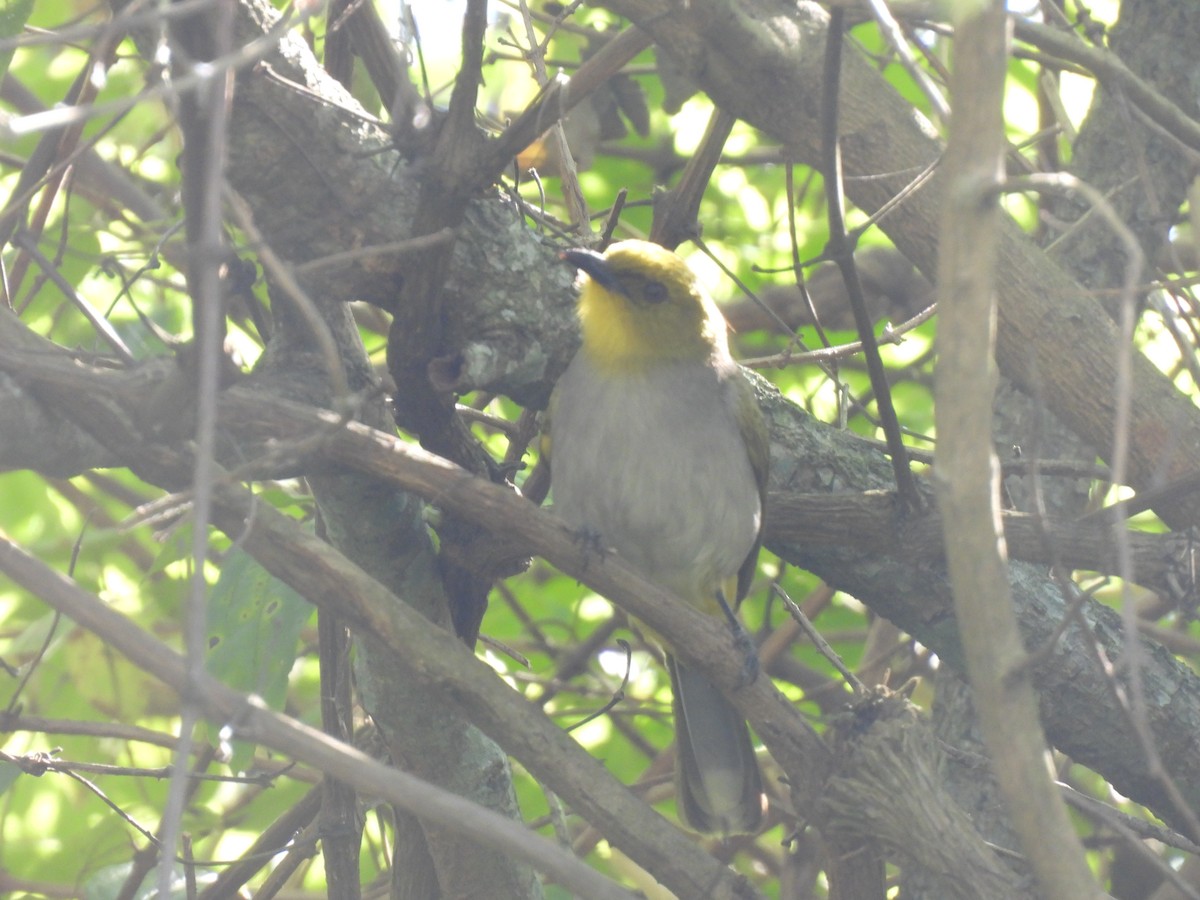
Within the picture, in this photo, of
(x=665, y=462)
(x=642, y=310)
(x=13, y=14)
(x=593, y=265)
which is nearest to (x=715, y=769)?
(x=665, y=462)

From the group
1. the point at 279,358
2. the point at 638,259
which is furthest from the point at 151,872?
the point at 638,259

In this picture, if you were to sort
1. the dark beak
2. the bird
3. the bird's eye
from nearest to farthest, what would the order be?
the dark beak, the bird, the bird's eye

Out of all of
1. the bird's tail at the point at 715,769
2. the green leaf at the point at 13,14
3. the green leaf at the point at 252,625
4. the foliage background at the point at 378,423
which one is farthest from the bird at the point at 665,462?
the green leaf at the point at 13,14

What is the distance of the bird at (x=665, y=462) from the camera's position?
4008 mm

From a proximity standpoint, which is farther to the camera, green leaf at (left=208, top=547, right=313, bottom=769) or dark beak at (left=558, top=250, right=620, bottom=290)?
dark beak at (left=558, top=250, right=620, bottom=290)

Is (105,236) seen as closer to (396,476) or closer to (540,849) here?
(396,476)

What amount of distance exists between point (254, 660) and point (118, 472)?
2311mm

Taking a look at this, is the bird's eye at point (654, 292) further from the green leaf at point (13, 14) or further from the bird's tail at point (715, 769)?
the green leaf at point (13, 14)

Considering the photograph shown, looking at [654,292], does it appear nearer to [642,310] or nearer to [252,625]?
[642,310]

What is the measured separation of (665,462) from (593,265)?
649 millimetres

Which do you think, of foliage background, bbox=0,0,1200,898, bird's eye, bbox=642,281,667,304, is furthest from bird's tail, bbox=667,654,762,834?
bird's eye, bbox=642,281,667,304

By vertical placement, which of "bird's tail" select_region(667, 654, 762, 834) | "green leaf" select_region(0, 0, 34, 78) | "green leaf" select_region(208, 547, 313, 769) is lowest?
"bird's tail" select_region(667, 654, 762, 834)

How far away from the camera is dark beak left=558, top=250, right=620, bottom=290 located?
12.4ft

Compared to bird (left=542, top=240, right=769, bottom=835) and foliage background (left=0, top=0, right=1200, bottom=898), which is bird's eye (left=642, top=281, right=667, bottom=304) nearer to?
bird (left=542, top=240, right=769, bottom=835)
